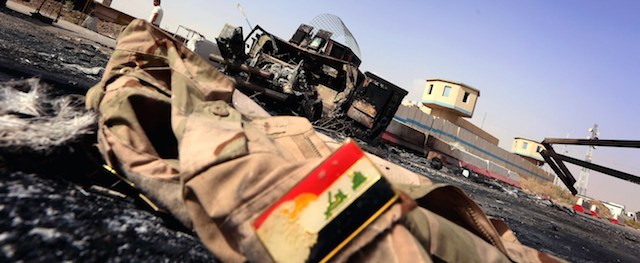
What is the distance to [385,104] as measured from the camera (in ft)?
26.2

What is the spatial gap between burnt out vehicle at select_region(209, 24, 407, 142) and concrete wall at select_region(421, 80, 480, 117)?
89.7ft

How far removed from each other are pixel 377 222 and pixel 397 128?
512 inches

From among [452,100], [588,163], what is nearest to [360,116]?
[588,163]

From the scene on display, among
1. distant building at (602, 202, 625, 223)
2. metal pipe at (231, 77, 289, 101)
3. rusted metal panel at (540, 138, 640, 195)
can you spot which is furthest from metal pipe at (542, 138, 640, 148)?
distant building at (602, 202, 625, 223)

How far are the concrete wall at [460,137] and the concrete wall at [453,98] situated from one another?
576 cm

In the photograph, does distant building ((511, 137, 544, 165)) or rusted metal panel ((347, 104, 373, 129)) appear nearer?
rusted metal panel ((347, 104, 373, 129))

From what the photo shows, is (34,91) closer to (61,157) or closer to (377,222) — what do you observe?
(61,157)

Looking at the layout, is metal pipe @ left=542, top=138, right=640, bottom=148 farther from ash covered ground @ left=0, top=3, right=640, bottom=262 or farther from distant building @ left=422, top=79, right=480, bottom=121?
distant building @ left=422, top=79, right=480, bottom=121

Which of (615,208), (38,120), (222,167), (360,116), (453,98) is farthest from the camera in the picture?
(453,98)

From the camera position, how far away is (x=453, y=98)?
33594mm

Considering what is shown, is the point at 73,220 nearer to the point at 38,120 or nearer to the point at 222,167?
the point at 222,167

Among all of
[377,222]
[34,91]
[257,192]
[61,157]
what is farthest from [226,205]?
[34,91]

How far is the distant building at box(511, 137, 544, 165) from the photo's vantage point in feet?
135

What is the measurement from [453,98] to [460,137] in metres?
8.32
